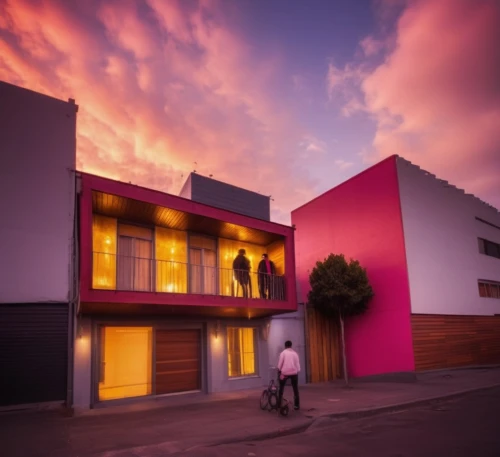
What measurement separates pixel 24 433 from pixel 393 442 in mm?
7183

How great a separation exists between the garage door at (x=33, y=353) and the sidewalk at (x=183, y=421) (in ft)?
1.79

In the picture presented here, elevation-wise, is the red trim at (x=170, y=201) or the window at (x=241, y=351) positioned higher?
the red trim at (x=170, y=201)

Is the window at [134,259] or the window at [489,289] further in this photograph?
the window at [489,289]

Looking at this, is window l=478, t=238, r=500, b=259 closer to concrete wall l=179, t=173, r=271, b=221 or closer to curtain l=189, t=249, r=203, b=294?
concrete wall l=179, t=173, r=271, b=221

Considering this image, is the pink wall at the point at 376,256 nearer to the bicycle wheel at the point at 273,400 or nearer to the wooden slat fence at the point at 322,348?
the wooden slat fence at the point at 322,348

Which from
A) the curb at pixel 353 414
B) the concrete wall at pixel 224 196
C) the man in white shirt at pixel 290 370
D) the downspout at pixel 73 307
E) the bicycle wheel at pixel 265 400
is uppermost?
the concrete wall at pixel 224 196

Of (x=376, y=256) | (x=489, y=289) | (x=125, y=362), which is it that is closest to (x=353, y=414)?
(x=125, y=362)

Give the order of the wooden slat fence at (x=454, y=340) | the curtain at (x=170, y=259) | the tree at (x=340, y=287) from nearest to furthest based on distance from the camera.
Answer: the curtain at (x=170, y=259) → the tree at (x=340, y=287) → the wooden slat fence at (x=454, y=340)

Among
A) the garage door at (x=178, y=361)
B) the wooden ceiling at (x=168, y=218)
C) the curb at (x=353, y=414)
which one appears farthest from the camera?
the garage door at (x=178, y=361)

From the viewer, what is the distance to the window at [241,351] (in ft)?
50.9

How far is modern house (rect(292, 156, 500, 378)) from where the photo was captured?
55.9 ft

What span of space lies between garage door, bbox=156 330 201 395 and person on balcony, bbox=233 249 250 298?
2327 millimetres

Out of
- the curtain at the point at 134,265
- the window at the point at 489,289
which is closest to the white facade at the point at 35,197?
the curtain at the point at 134,265

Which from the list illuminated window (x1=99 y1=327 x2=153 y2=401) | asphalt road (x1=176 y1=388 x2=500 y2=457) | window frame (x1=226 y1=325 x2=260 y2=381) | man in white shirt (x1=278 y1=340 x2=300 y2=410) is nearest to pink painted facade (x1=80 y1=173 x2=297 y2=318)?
window frame (x1=226 y1=325 x2=260 y2=381)
